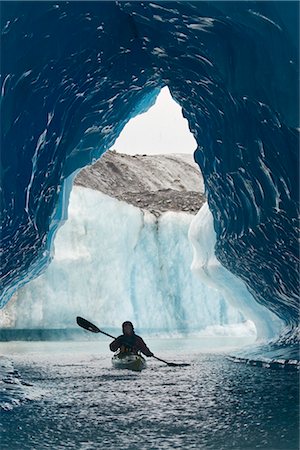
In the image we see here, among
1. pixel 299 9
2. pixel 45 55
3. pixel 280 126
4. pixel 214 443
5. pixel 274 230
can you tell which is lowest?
pixel 214 443

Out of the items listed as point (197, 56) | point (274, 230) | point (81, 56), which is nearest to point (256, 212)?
point (274, 230)

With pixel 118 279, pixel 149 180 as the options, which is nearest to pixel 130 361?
pixel 118 279

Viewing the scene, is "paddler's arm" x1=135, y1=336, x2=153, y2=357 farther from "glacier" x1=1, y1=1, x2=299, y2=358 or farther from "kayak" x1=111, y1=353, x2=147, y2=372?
"glacier" x1=1, y1=1, x2=299, y2=358

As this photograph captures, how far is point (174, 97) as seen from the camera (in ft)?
27.9

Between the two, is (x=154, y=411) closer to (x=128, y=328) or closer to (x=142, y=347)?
(x=128, y=328)

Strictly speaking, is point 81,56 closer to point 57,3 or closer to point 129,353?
point 57,3

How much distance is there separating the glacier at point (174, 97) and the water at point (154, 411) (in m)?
1.48

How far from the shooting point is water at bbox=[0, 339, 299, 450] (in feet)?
15.1

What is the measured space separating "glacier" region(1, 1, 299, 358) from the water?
1476 mm

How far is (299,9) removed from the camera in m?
4.20

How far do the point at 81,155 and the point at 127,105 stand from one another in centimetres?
96

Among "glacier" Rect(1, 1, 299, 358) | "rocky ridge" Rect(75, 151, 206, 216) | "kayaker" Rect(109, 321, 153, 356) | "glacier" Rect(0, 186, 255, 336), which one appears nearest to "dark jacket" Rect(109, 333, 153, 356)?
"kayaker" Rect(109, 321, 153, 356)

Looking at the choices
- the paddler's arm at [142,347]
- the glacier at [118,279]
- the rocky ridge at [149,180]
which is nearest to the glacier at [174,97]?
the paddler's arm at [142,347]

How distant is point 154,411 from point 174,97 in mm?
4380
